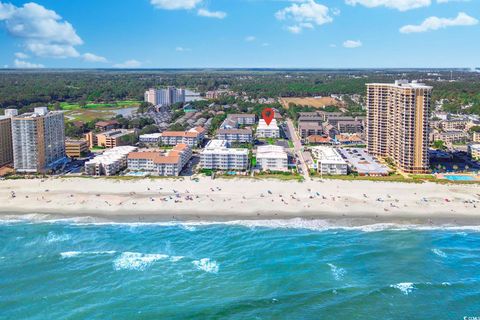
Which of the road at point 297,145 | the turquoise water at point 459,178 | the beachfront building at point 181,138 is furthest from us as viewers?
the beachfront building at point 181,138

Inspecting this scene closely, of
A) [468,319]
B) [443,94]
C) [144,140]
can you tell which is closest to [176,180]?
[144,140]

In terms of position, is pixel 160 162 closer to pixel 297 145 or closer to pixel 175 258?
pixel 175 258

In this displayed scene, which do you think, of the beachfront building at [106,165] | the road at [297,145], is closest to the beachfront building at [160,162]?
the beachfront building at [106,165]

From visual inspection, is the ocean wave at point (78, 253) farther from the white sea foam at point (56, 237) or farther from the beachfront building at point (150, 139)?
the beachfront building at point (150, 139)

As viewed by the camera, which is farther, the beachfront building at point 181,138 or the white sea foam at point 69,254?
the beachfront building at point 181,138

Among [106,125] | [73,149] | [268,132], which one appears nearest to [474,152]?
[268,132]

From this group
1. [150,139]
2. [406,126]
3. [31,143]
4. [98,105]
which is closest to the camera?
[31,143]

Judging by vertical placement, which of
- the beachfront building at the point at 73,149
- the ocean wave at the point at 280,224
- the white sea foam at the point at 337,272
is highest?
the beachfront building at the point at 73,149

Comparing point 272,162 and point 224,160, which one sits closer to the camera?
point 224,160
